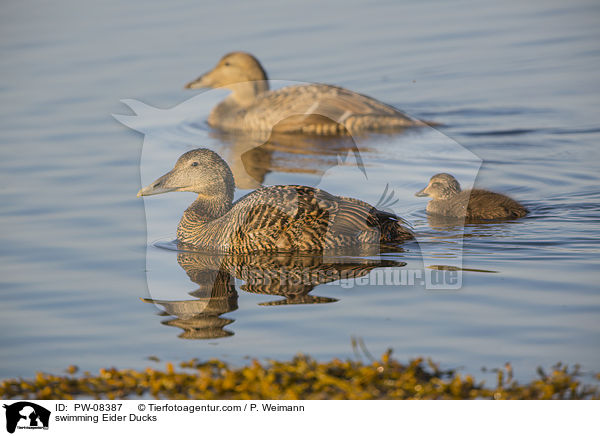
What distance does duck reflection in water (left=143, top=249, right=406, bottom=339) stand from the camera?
16.6 feet

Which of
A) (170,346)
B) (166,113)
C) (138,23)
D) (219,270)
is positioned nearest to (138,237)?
(219,270)

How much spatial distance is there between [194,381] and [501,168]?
16.8ft

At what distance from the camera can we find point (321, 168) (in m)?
8.47

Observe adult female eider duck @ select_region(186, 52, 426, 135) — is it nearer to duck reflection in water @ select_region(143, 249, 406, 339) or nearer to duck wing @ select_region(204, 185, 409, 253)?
duck wing @ select_region(204, 185, 409, 253)

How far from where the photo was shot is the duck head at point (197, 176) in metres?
6.53

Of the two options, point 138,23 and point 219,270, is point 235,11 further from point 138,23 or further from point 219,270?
point 219,270

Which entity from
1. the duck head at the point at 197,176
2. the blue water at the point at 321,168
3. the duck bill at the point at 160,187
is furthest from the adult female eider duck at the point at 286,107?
the duck bill at the point at 160,187

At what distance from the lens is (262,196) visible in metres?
6.25
